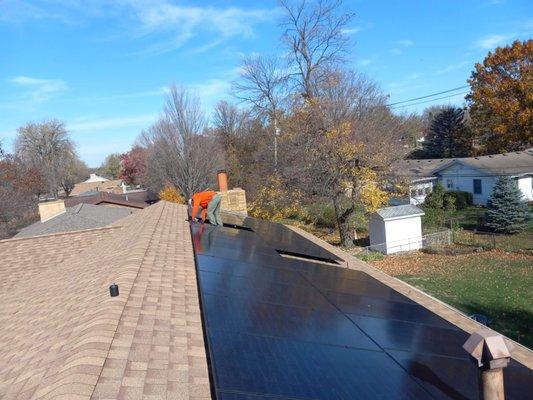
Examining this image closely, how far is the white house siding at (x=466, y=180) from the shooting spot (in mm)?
39625

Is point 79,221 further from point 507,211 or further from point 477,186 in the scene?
point 477,186

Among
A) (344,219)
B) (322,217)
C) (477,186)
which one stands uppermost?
(477,186)

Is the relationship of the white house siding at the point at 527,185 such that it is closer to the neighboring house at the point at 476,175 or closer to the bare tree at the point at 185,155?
the neighboring house at the point at 476,175

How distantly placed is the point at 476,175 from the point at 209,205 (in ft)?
117

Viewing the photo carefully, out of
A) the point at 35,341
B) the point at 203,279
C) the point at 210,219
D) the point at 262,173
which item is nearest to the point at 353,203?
the point at 262,173

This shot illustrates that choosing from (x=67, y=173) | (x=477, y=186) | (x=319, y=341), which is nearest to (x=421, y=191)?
(x=477, y=186)

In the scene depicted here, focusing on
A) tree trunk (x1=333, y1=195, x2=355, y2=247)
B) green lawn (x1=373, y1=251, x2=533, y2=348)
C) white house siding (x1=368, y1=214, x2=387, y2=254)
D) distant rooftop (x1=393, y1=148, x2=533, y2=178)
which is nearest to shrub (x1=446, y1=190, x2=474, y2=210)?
distant rooftop (x1=393, y1=148, x2=533, y2=178)

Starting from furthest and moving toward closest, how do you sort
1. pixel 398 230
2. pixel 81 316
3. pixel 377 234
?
1. pixel 377 234
2. pixel 398 230
3. pixel 81 316

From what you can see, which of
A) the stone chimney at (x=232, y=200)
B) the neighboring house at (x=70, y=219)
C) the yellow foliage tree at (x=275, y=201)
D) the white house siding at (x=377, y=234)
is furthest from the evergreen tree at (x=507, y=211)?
the neighboring house at (x=70, y=219)

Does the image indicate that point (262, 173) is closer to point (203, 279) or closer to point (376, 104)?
point (376, 104)

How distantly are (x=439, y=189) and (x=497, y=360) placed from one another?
3698 cm

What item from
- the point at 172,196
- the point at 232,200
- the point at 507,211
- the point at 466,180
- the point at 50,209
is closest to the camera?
the point at 232,200

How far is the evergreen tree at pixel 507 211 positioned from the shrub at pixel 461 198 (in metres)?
9.58

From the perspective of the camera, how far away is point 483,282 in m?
19.2
